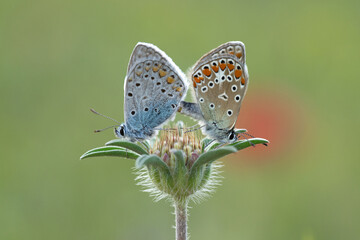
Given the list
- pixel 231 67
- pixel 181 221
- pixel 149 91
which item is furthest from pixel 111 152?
pixel 231 67

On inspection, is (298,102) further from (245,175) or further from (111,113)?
(111,113)

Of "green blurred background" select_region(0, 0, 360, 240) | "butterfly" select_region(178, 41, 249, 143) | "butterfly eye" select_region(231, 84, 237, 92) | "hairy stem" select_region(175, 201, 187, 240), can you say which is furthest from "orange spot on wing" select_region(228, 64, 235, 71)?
"green blurred background" select_region(0, 0, 360, 240)

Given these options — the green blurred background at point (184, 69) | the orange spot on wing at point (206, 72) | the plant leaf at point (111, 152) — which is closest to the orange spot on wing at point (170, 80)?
the orange spot on wing at point (206, 72)

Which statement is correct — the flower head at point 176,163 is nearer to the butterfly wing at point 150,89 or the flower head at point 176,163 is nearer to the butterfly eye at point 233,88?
the butterfly wing at point 150,89

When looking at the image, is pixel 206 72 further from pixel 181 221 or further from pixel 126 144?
pixel 181 221

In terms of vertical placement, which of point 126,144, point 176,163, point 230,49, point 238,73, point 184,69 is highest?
point 184,69
